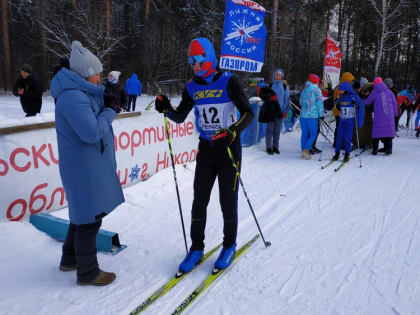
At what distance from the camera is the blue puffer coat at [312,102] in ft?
25.0

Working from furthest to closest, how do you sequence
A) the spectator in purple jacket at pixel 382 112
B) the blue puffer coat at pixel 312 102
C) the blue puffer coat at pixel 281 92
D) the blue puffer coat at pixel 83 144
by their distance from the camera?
1. the blue puffer coat at pixel 281 92
2. the spectator in purple jacket at pixel 382 112
3. the blue puffer coat at pixel 312 102
4. the blue puffer coat at pixel 83 144

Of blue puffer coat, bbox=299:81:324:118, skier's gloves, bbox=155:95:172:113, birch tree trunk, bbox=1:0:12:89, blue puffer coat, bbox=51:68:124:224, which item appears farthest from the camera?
birch tree trunk, bbox=1:0:12:89

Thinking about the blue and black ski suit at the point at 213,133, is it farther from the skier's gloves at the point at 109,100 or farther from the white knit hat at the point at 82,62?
the white knit hat at the point at 82,62

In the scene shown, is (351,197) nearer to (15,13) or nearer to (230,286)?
(230,286)

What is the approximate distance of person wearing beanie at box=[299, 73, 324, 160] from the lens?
762 centimetres

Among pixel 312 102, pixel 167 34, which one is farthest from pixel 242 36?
pixel 167 34

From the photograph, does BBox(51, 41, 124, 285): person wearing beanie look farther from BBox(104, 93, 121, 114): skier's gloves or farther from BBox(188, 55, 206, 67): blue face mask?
BBox(188, 55, 206, 67): blue face mask

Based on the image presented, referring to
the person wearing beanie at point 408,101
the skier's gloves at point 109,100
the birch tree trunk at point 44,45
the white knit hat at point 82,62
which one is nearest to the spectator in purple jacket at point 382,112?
the person wearing beanie at point 408,101

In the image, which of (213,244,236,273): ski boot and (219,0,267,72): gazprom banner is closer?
(213,244,236,273): ski boot

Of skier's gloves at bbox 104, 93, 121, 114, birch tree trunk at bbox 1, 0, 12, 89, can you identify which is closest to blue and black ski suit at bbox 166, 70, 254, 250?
skier's gloves at bbox 104, 93, 121, 114

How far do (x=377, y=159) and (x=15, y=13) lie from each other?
29122 millimetres

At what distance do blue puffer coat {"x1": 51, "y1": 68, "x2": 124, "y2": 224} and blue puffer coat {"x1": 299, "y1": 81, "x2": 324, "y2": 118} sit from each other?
19.2ft

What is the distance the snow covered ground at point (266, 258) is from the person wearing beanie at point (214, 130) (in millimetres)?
346

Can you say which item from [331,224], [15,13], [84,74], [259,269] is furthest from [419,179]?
[15,13]
